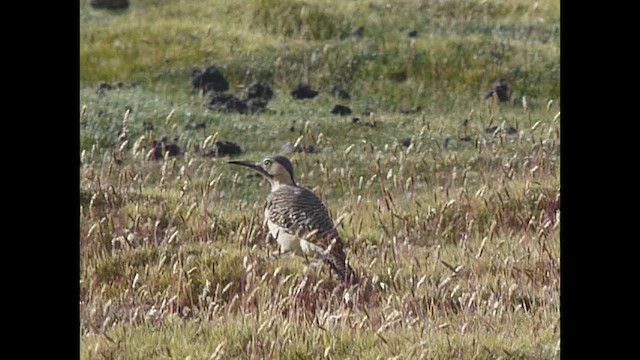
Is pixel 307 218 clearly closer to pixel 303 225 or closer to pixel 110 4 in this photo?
pixel 303 225

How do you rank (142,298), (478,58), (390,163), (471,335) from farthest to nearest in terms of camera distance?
(478,58), (390,163), (142,298), (471,335)

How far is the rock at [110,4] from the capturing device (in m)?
20.4

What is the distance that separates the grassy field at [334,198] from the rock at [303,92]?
169 mm

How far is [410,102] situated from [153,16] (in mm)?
6053

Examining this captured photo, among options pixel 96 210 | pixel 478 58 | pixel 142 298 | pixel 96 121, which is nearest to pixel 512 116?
pixel 478 58

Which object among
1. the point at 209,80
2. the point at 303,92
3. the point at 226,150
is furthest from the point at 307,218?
the point at 209,80

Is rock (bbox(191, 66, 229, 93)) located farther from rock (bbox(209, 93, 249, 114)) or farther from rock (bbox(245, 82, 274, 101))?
rock (bbox(209, 93, 249, 114))

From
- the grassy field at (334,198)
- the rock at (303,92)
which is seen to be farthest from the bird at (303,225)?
the rock at (303,92)

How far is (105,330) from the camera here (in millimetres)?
7723

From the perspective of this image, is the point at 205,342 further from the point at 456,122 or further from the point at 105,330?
the point at 456,122

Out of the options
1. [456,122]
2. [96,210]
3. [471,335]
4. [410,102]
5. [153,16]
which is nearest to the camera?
[471,335]

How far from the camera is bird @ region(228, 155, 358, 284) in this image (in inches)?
331

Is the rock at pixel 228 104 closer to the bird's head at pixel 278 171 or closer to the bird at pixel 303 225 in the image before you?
the bird's head at pixel 278 171
